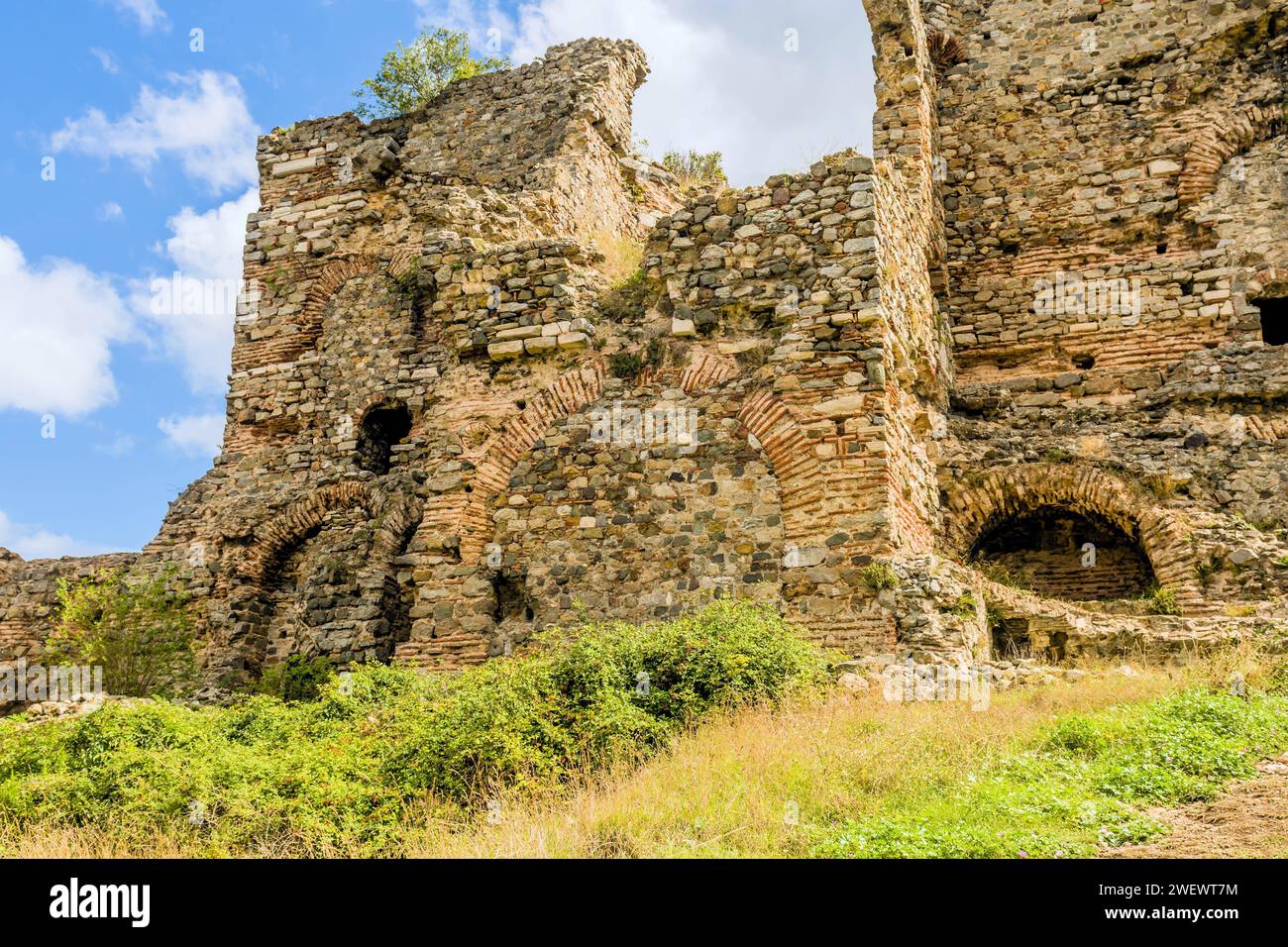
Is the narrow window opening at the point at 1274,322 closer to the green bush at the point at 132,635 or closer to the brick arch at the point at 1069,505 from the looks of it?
the brick arch at the point at 1069,505

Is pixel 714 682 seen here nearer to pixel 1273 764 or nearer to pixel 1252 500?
pixel 1273 764

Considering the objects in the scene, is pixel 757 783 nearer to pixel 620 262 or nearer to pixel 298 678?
pixel 620 262

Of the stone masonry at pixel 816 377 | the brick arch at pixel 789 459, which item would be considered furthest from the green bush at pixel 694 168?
the brick arch at pixel 789 459

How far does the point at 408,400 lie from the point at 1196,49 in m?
12.0

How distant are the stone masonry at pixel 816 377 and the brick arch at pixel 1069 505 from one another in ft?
0.12

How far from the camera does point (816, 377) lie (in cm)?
1133

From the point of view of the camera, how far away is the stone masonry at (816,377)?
37.3 ft

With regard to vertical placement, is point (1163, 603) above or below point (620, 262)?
below

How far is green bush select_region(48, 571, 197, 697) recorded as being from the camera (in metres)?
16.1

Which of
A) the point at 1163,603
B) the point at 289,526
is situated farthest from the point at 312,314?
the point at 1163,603

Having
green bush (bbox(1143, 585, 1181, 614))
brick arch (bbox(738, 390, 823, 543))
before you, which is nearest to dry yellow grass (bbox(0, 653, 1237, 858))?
brick arch (bbox(738, 390, 823, 543))

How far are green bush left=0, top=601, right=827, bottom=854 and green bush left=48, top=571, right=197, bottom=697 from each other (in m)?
5.79

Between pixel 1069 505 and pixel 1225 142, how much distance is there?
5.95 m

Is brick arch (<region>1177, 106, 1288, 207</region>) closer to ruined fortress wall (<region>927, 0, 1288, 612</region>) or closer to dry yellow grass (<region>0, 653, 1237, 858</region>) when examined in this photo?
ruined fortress wall (<region>927, 0, 1288, 612</region>)
